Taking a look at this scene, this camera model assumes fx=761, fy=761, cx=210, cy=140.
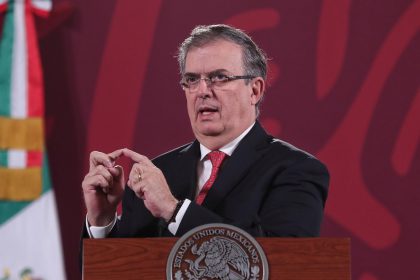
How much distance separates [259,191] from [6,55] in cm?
195

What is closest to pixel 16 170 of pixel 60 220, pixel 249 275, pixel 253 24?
pixel 60 220

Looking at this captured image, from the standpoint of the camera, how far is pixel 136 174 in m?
1.65

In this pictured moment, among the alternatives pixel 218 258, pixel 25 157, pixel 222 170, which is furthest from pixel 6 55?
pixel 218 258

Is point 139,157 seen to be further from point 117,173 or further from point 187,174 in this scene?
point 187,174

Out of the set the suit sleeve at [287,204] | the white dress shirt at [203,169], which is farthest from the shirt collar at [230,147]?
the suit sleeve at [287,204]

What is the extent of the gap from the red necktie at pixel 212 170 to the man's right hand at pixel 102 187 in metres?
0.19

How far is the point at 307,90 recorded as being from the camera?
3562 mm

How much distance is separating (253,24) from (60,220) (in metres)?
1.26

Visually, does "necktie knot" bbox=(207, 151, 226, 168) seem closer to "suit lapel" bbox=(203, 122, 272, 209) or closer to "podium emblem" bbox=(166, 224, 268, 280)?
"suit lapel" bbox=(203, 122, 272, 209)

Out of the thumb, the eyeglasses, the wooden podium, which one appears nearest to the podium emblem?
the wooden podium

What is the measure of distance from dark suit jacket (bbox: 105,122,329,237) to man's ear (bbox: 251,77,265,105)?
0.25ft

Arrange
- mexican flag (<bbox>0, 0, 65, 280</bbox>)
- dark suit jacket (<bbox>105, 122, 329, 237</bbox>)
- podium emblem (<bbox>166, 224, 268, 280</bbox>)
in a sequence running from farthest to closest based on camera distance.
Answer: mexican flag (<bbox>0, 0, 65, 280</bbox>) < dark suit jacket (<bbox>105, 122, 329, 237</bbox>) < podium emblem (<bbox>166, 224, 268, 280</bbox>)

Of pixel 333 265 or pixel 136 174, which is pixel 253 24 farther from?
→ pixel 333 265

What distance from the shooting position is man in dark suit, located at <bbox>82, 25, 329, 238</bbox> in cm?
170
